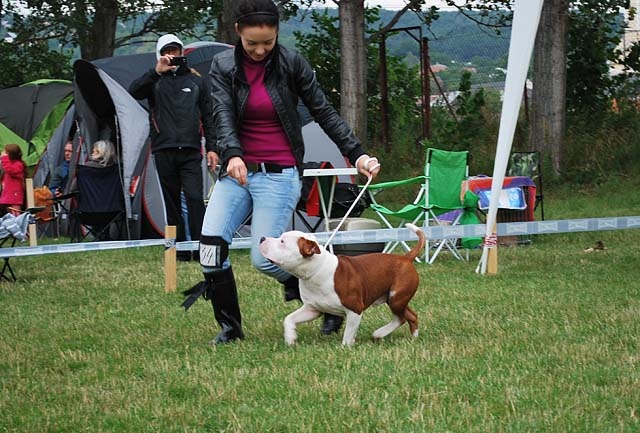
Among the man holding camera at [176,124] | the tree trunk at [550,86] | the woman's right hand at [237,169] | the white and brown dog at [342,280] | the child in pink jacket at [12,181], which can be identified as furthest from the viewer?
the tree trunk at [550,86]

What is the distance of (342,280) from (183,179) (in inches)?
203

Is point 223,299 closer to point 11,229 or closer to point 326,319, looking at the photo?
point 326,319

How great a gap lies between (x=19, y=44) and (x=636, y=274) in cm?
2081

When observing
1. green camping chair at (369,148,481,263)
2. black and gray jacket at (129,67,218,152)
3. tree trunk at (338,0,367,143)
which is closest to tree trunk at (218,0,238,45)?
tree trunk at (338,0,367,143)

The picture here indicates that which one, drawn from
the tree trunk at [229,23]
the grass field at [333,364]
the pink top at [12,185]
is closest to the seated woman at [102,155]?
the pink top at [12,185]

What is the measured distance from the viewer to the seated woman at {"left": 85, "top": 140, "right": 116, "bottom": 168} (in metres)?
13.4

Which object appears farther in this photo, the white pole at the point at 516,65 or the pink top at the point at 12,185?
the pink top at the point at 12,185

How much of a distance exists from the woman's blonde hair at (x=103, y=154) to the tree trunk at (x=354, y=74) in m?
6.08

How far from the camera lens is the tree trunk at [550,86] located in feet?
56.9

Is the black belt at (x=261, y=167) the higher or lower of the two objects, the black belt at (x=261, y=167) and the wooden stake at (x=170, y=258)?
the higher

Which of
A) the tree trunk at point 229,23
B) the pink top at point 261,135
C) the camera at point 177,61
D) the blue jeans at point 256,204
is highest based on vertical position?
the tree trunk at point 229,23

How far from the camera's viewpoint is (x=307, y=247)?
224 inches

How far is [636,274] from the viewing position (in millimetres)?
9117

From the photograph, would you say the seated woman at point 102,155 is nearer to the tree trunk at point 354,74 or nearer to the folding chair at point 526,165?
the folding chair at point 526,165
